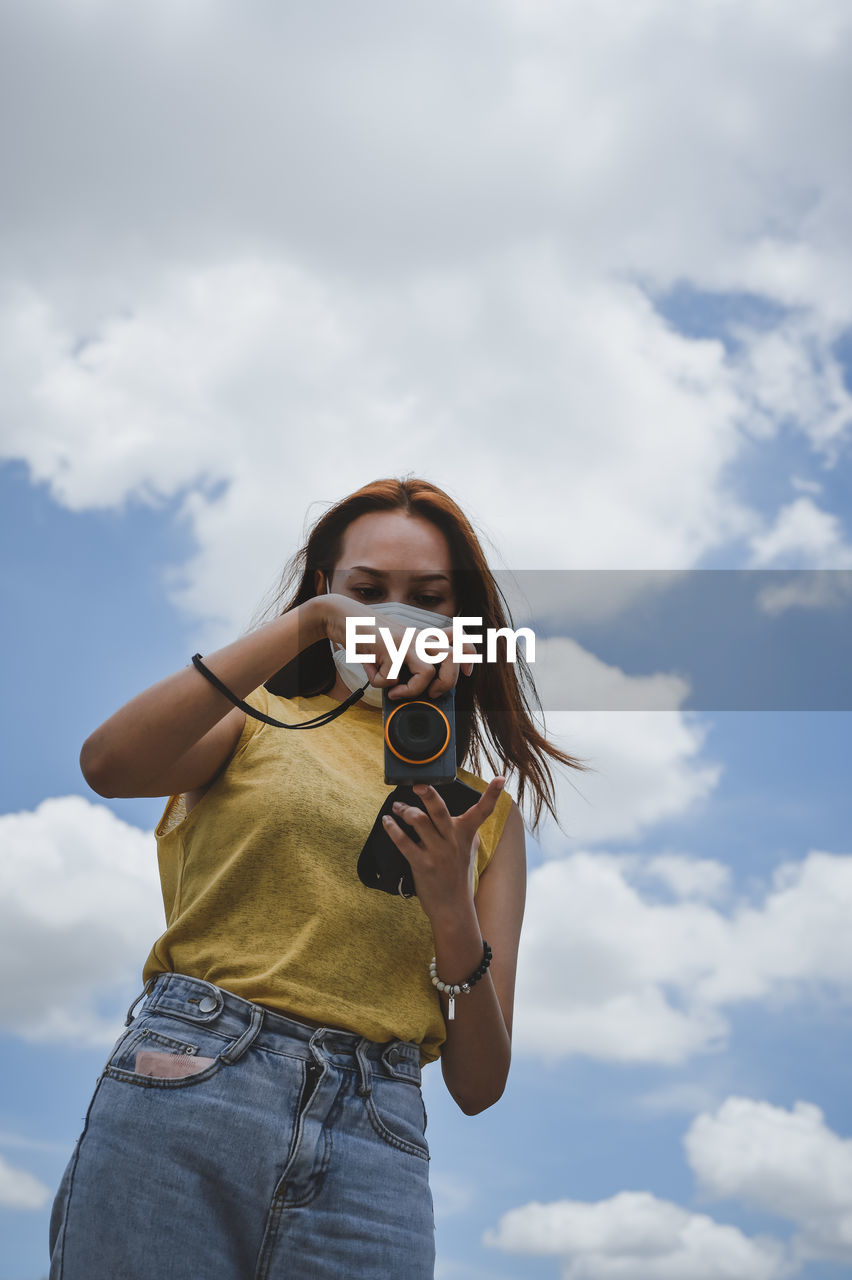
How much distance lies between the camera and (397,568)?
12.2 feet

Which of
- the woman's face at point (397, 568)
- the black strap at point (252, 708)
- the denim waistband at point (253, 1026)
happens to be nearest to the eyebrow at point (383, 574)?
the woman's face at point (397, 568)

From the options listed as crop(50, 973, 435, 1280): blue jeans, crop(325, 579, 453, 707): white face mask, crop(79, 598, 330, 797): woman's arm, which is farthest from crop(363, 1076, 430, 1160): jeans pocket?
crop(325, 579, 453, 707): white face mask

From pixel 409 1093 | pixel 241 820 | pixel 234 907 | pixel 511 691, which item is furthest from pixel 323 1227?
pixel 511 691

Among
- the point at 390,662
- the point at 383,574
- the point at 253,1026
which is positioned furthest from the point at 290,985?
the point at 383,574

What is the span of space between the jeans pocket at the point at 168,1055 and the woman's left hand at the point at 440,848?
28.1 inches

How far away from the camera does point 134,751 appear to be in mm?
2949

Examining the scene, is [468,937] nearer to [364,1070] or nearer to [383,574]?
[364,1070]

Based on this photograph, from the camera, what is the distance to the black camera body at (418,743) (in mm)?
3127

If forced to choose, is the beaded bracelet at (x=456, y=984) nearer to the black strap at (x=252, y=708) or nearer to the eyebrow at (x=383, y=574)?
the black strap at (x=252, y=708)

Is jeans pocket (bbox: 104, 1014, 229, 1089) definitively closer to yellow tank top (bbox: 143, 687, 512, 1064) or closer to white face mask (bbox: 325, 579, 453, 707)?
yellow tank top (bbox: 143, 687, 512, 1064)

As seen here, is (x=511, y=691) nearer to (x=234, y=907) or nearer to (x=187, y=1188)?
(x=234, y=907)

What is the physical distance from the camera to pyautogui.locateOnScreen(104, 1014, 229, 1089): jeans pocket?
2.64 m

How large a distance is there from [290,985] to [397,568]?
153 centimetres

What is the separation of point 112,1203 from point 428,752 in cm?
142
